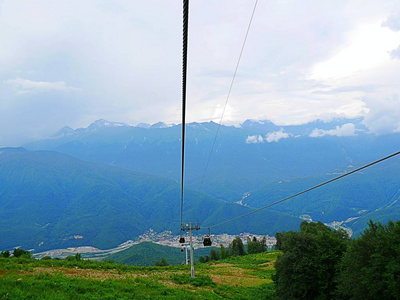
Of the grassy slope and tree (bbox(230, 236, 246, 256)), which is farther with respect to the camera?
tree (bbox(230, 236, 246, 256))

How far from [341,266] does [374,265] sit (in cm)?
487

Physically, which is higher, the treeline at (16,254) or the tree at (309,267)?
the treeline at (16,254)

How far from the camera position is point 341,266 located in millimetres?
21500

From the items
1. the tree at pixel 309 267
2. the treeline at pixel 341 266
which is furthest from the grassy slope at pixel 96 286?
the treeline at pixel 341 266

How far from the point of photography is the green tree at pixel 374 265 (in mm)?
15758

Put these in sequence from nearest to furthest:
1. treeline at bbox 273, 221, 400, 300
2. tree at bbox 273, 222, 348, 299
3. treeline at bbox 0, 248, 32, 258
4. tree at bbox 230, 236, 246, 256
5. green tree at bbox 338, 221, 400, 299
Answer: green tree at bbox 338, 221, 400, 299 → treeline at bbox 273, 221, 400, 300 → tree at bbox 273, 222, 348, 299 → treeline at bbox 0, 248, 32, 258 → tree at bbox 230, 236, 246, 256

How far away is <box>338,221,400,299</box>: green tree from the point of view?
15758 millimetres

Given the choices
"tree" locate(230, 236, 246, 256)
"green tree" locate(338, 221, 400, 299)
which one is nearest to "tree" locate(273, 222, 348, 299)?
"green tree" locate(338, 221, 400, 299)

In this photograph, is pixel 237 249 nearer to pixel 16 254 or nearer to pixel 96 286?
pixel 16 254

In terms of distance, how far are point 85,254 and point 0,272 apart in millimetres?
192331

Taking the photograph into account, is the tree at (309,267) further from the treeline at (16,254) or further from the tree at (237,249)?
the tree at (237,249)

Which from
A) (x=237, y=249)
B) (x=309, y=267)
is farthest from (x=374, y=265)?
(x=237, y=249)

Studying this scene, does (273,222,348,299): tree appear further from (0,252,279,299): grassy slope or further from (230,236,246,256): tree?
(230,236,246,256): tree

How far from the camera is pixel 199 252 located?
13875 centimetres
